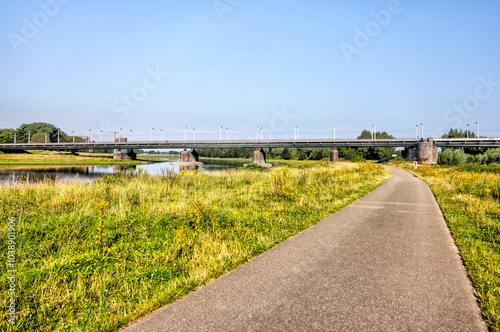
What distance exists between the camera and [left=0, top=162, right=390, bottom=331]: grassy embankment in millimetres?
4473

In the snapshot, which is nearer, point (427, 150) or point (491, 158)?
point (491, 158)

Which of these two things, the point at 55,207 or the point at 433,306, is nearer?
the point at 433,306

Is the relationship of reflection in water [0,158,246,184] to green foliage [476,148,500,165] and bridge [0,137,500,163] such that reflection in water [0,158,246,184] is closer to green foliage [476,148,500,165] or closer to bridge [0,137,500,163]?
bridge [0,137,500,163]

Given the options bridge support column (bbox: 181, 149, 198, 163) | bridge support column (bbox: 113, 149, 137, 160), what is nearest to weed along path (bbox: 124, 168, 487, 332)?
bridge support column (bbox: 181, 149, 198, 163)

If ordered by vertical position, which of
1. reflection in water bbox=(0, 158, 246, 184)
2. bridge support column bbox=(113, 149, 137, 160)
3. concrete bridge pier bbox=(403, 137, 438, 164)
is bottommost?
reflection in water bbox=(0, 158, 246, 184)

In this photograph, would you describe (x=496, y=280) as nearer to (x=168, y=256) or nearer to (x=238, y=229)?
(x=238, y=229)

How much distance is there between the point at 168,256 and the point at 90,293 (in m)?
1.77

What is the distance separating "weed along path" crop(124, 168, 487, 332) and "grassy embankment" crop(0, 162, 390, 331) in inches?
21.0

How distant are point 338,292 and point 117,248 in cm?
512

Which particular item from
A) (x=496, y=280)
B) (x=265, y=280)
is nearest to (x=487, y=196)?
(x=496, y=280)

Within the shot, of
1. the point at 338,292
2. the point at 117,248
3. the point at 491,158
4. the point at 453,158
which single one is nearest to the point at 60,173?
the point at 117,248

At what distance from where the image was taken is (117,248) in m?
6.84

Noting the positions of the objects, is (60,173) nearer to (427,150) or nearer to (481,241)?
(481,241)

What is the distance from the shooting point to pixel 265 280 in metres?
5.38
